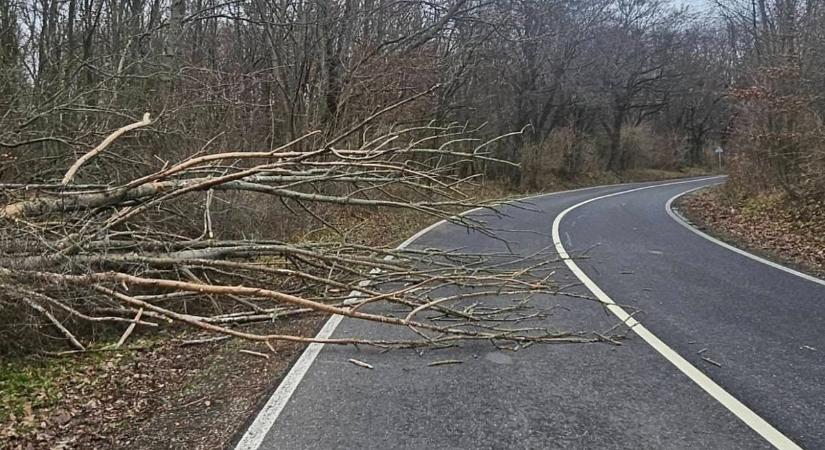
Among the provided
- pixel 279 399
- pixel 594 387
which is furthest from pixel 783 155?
pixel 279 399

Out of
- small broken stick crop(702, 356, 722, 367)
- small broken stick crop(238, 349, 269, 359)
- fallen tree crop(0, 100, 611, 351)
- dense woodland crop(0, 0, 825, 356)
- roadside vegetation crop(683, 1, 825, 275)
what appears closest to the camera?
small broken stick crop(702, 356, 722, 367)

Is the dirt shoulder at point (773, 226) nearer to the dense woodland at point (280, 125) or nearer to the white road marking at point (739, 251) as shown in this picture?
the white road marking at point (739, 251)

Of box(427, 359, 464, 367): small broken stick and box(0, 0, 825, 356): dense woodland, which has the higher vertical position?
box(0, 0, 825, 356): dense woodland

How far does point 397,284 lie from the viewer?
685 cm

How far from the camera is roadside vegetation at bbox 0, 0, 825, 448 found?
4422 mm

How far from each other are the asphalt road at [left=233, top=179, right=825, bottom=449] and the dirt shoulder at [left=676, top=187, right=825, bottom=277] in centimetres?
302

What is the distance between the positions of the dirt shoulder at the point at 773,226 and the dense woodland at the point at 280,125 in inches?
20.7

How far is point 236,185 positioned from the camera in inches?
245

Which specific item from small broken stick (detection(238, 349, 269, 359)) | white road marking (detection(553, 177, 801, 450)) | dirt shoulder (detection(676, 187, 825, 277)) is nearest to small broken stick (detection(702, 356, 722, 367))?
white road marking (detection(553, 177, 801, 450))

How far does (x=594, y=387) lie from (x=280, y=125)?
37.5 feet

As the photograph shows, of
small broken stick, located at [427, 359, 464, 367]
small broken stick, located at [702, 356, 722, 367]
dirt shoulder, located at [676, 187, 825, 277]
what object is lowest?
dirt shoulder, located at [676, 187, 825, 277]

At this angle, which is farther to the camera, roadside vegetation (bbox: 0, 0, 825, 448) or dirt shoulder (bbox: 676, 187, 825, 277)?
dirt shoulder (bbox: 676, 187, 825, 277)

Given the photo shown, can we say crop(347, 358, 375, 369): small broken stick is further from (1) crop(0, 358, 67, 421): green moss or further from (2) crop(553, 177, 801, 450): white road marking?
(2) crop(553, 177, 801, 450): white road marking

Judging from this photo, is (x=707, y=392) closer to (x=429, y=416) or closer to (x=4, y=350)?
(x=429, y=416)
